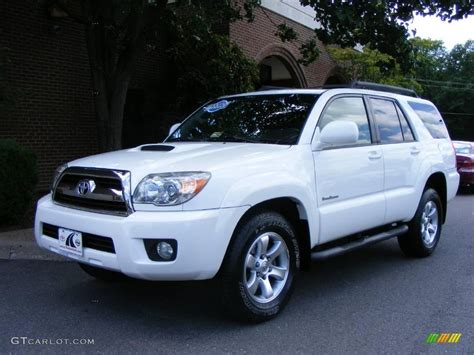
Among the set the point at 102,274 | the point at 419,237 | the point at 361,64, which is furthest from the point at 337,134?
the point at 361,64

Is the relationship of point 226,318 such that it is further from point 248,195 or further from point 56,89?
point 56,89

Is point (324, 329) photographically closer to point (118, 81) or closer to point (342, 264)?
point (342, 264)

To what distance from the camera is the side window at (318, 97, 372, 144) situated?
483cm

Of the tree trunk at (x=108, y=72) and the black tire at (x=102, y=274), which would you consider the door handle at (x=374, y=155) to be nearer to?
the black tire at (x=102, y=274)

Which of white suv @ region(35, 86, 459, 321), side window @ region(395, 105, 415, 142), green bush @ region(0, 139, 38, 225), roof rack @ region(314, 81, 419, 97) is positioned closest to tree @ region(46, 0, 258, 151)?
green bush @ region(0, 139, 38, 225)

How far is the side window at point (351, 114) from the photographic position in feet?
15.8

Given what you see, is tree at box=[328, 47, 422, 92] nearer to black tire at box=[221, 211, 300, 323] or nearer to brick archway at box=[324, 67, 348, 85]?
brick archway at box=[324, 67, 348, 85]

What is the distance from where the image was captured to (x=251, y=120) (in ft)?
Answer: 16.0

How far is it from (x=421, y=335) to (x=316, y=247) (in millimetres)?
1149

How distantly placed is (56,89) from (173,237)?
322 inches

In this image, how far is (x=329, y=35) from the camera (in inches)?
360

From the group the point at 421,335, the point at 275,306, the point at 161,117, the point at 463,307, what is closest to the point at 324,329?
the point at 275,306

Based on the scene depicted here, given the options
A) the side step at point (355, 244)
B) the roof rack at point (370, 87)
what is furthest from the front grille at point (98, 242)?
the roof rack at point (370, 87)

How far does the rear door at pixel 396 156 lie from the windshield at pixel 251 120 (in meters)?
1.04
